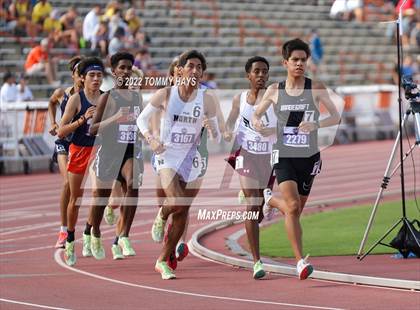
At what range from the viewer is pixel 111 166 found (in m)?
13.8

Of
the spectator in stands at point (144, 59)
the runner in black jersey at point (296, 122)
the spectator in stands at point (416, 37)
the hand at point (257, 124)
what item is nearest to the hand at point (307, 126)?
the runner in black jersey at point (296, 122)

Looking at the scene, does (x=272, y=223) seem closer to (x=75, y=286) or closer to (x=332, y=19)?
(x=75, y=286)

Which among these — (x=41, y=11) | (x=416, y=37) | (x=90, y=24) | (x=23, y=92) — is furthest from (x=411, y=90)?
(x=416, y=37)

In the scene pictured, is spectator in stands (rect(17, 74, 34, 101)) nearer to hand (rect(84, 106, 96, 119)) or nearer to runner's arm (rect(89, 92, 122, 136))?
runner's arm (rect(89, 92, 122, 136))

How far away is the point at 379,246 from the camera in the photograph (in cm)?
1416

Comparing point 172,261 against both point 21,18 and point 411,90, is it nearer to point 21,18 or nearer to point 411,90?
point 411,90

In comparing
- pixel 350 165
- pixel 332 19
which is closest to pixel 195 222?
pixel 350 165

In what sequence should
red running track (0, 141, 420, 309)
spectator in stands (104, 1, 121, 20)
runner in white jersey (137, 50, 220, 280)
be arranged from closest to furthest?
1. red running track (0, 141, 420, 309)
2. runner in white jersey (137, 50, 220, 280)
3. spectator in stands (104, 1, 121, 20)

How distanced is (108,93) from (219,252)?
2.30 meters

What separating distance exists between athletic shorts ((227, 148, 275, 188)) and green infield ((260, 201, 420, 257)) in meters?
1.48

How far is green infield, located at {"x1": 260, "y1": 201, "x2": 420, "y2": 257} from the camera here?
14.2m

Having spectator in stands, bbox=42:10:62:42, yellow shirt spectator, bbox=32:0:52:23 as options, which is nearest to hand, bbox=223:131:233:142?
spectator in stands, bbox=42:10:62:42

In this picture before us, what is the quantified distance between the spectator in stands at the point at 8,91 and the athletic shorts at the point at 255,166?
590 inches

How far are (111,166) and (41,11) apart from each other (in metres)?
18.4
